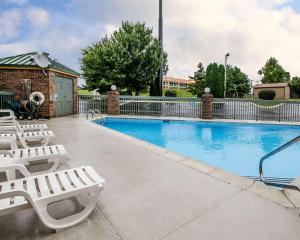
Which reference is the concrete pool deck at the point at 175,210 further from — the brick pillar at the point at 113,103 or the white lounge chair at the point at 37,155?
the brick pillar at the point at 113,103

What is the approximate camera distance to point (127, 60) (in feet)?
56.0

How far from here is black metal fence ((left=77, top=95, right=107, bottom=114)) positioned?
1448 centimetres

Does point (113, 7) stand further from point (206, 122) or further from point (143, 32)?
point (206, 122)

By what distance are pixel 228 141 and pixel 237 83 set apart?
45.2 meters

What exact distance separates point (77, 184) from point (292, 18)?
16.6m

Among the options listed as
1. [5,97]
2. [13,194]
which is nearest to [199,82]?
[5,97]

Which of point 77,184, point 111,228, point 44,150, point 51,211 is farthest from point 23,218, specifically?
point 44,150

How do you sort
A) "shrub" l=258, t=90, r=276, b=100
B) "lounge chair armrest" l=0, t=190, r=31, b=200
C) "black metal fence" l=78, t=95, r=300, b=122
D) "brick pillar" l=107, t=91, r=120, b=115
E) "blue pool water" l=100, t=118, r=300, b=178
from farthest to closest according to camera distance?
"shrub" l=258, t=90, r=276, b=100
"brick pillar" l=107, t=91, r=120, b=115
"black metal fence" l=78, t=95, r=300, b=122
"blue pool water" l=100, t=118, r=300, b=178
"lounge chair armrest" l=0, t=190, r=31, b=200

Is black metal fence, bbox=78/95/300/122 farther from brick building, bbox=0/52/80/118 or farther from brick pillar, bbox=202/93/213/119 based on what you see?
brick building, bbox=0/52/80/118

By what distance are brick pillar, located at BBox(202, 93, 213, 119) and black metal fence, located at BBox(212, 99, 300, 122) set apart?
0.38 meters

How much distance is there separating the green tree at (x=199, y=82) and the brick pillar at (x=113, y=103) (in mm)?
28816

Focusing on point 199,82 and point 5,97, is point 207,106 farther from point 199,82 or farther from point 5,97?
point 199,82

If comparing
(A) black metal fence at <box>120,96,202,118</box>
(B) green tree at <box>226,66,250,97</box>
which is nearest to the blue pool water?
(A) black metal fence at <box>120,96,202,118</box>

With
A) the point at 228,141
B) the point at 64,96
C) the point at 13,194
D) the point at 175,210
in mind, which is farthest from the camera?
the point at 64,96
